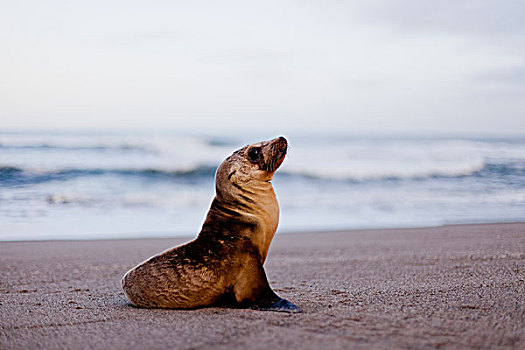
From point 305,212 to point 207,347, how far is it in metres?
8.57

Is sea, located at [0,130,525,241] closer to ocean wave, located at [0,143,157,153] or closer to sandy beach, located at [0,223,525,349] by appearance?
ocean wave, located at [0,143,157,153]

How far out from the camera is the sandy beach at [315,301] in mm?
2861

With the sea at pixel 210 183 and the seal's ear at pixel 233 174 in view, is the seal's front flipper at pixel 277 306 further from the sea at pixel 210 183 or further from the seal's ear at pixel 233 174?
the sea at pixel 210 183

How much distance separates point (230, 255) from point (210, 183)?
35.6 feet

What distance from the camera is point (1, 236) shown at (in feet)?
27.6

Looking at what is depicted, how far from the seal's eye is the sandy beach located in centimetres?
112

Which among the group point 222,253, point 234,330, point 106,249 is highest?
point 222,253

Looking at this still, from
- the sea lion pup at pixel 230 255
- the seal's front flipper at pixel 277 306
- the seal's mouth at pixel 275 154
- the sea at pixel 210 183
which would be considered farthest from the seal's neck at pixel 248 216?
the sea at pixel 210 183

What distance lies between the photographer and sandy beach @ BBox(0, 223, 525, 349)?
113 inches

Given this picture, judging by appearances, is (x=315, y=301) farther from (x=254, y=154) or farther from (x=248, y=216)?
(x=254, y=154)

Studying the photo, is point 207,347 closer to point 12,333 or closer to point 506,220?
point 12,333

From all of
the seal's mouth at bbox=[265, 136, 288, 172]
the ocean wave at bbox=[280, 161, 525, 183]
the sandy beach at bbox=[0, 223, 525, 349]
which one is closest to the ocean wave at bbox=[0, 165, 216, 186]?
the ocean wave at bbox=[280, 161, 525, 183]

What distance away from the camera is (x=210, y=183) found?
1463cm

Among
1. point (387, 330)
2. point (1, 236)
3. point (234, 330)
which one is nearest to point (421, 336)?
point (387, 330)
